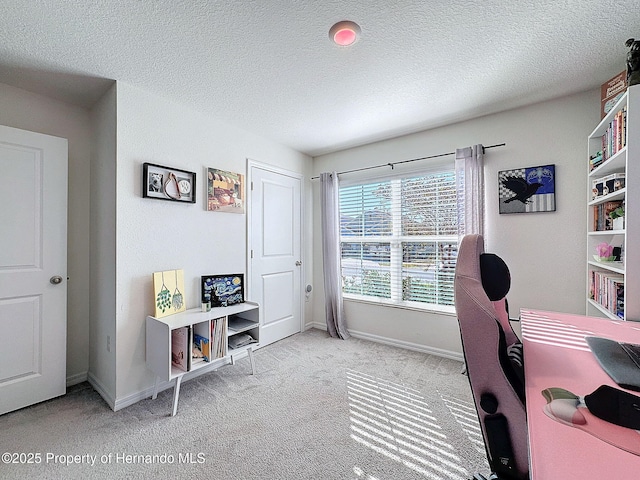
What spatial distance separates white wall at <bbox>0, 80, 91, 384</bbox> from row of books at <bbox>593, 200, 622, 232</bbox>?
13.0 feet

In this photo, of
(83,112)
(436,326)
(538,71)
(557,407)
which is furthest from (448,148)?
(83,112)

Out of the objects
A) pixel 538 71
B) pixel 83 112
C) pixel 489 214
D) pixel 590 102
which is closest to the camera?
pixel 538 71

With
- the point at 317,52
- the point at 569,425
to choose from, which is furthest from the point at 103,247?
the point at 569,425

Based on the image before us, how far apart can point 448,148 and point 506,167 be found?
559mm

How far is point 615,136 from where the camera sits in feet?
5.37

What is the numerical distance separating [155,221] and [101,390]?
137cm

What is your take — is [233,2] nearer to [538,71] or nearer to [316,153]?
[538,71]

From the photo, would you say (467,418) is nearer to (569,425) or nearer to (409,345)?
(409,345)

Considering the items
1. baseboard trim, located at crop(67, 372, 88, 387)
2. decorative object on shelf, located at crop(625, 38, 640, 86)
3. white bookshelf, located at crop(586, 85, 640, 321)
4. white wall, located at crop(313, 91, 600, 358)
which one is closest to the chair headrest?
white bookshelf, located at crop(586, 85, 640, 321)

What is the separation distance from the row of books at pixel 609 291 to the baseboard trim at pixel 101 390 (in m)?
3.31

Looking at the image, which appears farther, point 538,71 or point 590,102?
point 590,102

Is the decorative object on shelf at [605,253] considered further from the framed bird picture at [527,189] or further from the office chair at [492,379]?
the office chair at [492,379]

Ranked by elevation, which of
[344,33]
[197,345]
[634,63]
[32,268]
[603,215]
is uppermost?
[344,33]

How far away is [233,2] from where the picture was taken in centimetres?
137
